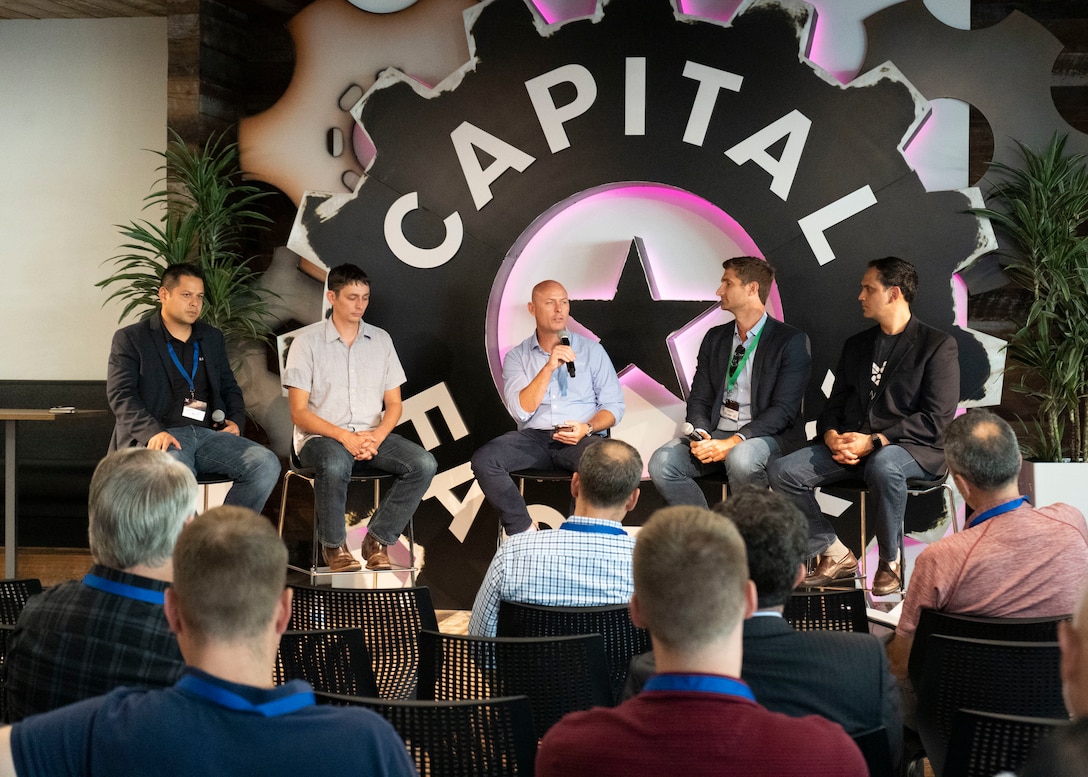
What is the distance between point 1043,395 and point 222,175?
4210mm

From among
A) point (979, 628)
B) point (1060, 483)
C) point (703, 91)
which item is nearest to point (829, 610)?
point (979, 628)

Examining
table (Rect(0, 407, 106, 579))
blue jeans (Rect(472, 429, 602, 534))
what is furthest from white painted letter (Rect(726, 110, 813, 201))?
table (Rect(0, 407, 106, 579))

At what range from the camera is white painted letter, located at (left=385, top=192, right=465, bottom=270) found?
222 inches

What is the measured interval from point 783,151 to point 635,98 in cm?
77

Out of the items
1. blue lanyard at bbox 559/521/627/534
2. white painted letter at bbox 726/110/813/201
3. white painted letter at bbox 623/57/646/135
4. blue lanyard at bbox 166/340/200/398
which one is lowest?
blue lanyard at bbox 559/521/627/534

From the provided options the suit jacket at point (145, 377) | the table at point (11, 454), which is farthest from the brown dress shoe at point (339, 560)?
the table at point (11, 454)

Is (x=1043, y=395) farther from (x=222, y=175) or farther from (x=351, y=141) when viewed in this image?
(x=222, y=175)

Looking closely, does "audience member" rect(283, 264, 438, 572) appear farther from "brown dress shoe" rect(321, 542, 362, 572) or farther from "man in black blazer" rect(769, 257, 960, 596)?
"man in black blazer" rect(769, 257, 960, 596)

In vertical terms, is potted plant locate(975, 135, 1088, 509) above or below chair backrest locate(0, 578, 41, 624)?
above

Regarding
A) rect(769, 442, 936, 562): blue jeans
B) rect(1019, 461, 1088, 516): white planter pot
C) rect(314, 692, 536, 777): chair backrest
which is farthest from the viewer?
rect(1019, 461, 1088, 516): white planter pot

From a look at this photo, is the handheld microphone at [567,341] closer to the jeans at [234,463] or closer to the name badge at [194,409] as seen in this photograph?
the jeans at [234,463]

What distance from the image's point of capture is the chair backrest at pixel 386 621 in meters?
2.81

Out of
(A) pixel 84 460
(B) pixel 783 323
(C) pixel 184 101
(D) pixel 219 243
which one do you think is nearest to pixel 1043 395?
(B) pixel 783 323

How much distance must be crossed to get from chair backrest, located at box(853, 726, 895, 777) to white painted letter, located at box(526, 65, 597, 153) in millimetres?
4216
